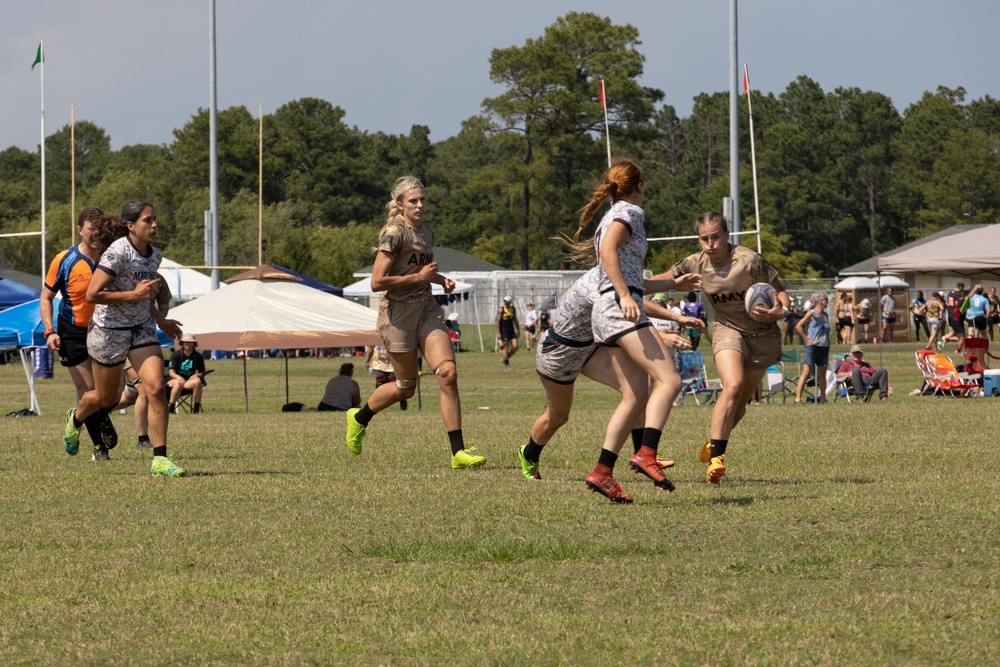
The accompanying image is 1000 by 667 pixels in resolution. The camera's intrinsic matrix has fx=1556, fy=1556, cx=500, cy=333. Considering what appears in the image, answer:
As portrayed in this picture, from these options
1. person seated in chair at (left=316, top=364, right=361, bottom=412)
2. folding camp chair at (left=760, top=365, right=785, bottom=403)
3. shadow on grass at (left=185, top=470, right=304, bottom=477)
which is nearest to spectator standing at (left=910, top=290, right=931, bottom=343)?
folding camp chair at (left=760, top=365, right=785, bottom=403)

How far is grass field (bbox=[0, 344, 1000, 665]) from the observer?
478 cm

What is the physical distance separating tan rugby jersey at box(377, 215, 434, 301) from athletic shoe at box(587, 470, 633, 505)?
2.58m

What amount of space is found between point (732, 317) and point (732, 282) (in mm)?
217

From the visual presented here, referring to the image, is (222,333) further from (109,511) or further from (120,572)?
(120,572)

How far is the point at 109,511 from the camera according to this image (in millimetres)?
8156

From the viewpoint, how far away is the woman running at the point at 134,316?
389 inches

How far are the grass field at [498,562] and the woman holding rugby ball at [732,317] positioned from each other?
0.55 metres

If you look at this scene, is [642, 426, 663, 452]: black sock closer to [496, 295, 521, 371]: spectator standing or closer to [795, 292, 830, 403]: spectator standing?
[795, 292, 830, 403]: spectator standing

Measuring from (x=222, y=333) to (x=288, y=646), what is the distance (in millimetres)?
18009

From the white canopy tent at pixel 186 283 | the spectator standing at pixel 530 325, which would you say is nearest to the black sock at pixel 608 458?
the spectator standing at pixel 530 325

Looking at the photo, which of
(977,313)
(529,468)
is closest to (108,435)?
(529,468)

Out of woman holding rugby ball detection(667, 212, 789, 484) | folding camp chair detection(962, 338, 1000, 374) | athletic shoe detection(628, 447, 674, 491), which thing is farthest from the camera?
folding camp chair detection(962, 338, 1000, 374)

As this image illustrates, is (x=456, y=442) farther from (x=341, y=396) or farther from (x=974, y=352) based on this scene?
(x=974, y=352)

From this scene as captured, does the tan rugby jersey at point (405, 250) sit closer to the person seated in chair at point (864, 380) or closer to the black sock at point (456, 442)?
the black sock at point (456, 442)
